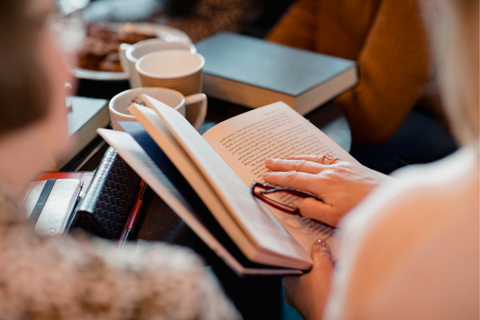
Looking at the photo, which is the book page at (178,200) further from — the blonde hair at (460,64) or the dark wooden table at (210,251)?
the blonde hair at (460,64)

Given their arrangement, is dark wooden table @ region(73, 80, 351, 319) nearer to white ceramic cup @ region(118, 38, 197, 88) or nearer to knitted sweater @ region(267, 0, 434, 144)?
white ceramic cup @ region(118, 38, 197, 88)

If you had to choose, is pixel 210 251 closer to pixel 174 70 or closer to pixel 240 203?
pixel 240 203

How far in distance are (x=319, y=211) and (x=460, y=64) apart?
269 millimetres

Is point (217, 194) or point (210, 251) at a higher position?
point (217, 194)

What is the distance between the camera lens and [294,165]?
573 mm

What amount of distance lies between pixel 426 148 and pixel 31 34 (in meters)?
1.56

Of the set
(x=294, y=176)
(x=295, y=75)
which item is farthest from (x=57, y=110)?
(x=295, y=75)

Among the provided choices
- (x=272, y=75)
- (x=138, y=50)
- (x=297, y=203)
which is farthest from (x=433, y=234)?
(x=138, y=50)

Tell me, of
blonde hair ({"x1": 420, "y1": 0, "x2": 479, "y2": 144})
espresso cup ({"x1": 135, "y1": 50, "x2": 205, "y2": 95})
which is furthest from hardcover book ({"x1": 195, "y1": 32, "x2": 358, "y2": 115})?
blonde hair ({"x1": 420, "y1": 0, "x2": 479, "y2": 144})

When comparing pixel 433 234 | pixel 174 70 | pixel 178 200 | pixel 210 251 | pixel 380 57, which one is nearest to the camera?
pixel 433 234

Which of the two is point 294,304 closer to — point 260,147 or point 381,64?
point 260,147

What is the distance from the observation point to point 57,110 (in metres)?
0.39

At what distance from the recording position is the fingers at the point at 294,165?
0.56m

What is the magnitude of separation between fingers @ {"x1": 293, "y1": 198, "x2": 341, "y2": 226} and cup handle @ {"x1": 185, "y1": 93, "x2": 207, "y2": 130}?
318 millimetres
